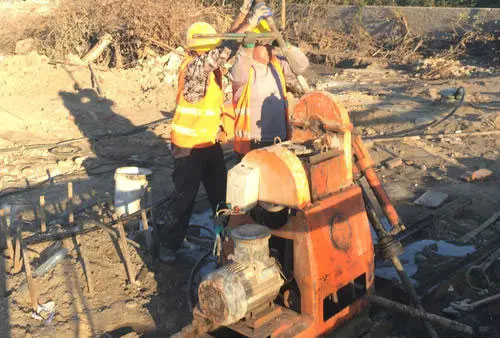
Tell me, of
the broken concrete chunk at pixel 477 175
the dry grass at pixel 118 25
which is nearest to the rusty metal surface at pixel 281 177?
the broken concrete chunk at pixel 477 175

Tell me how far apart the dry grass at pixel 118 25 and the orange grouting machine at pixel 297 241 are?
11.1 meters

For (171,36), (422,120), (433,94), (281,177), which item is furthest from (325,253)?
(171,36)

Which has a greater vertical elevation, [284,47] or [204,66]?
[284,47]

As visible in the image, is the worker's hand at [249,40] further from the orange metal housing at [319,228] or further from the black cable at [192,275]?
the black cable at [192,275]

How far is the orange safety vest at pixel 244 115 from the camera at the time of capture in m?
5.05

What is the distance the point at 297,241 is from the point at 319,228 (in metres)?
0.18

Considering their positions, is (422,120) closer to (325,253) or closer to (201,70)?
(201,70)

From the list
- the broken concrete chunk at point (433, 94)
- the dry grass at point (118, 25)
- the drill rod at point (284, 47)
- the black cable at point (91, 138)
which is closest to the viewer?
the drill rod at point (284, 47)

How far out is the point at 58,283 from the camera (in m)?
5.10

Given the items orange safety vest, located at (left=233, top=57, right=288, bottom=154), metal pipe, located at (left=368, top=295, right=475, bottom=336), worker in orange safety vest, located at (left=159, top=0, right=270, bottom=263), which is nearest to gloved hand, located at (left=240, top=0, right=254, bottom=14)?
worker in orange safety vest, located at (left=159, top=0, right=270, bottom=263)

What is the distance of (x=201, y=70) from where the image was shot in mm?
4953

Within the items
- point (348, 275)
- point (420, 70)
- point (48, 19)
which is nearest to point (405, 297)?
point (348, 275)

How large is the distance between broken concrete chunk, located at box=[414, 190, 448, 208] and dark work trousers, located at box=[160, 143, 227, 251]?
2536mm

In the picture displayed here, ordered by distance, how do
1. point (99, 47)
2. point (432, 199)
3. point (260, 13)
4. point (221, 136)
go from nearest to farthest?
1. point (260, 13)
2. point (221, 136)
3. point (432, 199)
4. point (99, 47)
